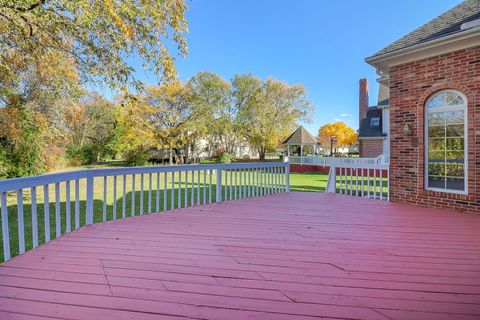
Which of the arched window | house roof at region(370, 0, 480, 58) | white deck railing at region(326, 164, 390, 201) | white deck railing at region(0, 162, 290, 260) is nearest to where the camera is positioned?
white deck railing at region(0, 162, 290, 260)

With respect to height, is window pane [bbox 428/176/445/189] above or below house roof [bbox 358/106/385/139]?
below

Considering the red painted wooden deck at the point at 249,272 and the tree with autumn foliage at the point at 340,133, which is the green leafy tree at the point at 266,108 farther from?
the red painted wooden deck at the point at 249,272

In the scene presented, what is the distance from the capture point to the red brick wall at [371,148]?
2048 cm

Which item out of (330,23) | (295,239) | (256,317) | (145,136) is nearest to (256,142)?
(145,136)

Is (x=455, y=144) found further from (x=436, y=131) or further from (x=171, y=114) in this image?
(x=171, y=114)

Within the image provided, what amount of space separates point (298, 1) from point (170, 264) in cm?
1380

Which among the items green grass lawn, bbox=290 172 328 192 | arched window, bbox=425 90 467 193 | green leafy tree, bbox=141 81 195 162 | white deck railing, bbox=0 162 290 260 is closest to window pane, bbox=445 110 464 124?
arched window, bbox=425 90 467 193

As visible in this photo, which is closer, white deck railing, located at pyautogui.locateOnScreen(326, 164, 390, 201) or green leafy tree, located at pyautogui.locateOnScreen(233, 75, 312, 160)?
white deck railing, located at pyautogui.locateOnScreen(326, 164, 390, 201)

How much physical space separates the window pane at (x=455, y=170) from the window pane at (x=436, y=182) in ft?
0.57

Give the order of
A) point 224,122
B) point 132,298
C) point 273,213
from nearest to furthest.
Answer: point 132,298
point 273,213
point 224,122

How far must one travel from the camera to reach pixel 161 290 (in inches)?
88.0

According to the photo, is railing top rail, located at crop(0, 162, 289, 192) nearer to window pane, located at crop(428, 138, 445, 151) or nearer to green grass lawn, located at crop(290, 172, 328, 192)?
window pane, located at crop(428, 138, 445, 151)

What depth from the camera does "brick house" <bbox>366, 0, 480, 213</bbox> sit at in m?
5.26

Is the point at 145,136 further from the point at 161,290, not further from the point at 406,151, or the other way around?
the point at 161,290
